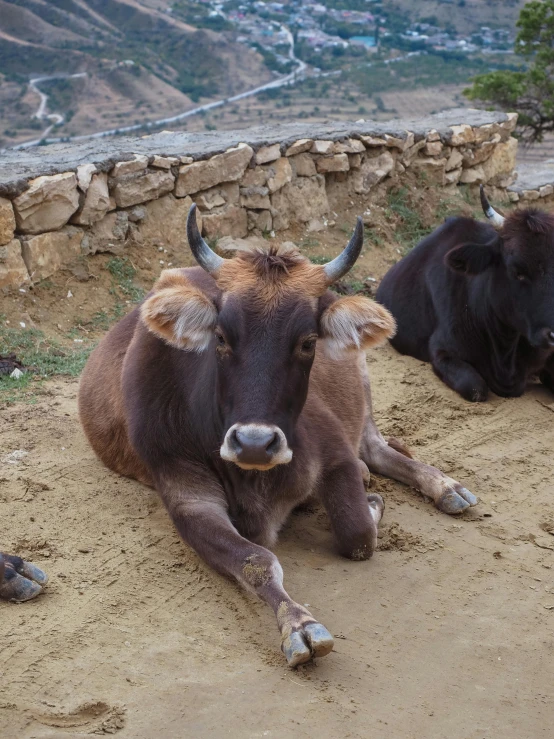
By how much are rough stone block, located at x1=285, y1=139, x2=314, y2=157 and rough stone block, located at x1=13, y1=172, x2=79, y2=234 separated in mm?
2746

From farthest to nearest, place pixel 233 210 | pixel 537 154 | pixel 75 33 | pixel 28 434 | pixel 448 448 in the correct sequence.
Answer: pixel 75 33 → pixel 537 154 → pixel 233 210 → pixel 448 448 → pixel 28 434

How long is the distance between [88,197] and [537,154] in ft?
42.7

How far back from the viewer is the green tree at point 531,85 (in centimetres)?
1764

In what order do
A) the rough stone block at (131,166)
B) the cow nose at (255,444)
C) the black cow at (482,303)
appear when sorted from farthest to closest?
the rough stone block at (131,166) < the black cow at (482,303) < the cow nose at (255,444)

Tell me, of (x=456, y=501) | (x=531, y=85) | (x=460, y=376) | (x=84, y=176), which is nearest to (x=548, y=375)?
(x=460, y=376)

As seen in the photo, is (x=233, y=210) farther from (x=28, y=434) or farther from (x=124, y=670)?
(x=124, y=670)

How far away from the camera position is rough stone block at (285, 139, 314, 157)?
9625 mm

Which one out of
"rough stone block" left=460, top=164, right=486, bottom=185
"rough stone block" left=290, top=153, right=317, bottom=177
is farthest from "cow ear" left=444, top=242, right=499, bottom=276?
"rough stone block" left=460, top=164, right=486, bottom=185

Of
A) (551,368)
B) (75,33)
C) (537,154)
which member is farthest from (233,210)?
(75,33)

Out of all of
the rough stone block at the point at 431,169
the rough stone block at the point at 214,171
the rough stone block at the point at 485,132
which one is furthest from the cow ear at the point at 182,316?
the rough stone block at the point at 485,132

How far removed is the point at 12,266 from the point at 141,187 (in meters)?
1.53

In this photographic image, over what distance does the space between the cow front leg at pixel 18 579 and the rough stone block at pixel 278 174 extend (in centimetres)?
621

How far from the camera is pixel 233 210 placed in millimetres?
9258

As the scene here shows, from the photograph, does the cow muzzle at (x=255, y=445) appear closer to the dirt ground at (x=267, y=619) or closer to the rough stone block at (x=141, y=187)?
the dirt ground at (x=267, y=619)
